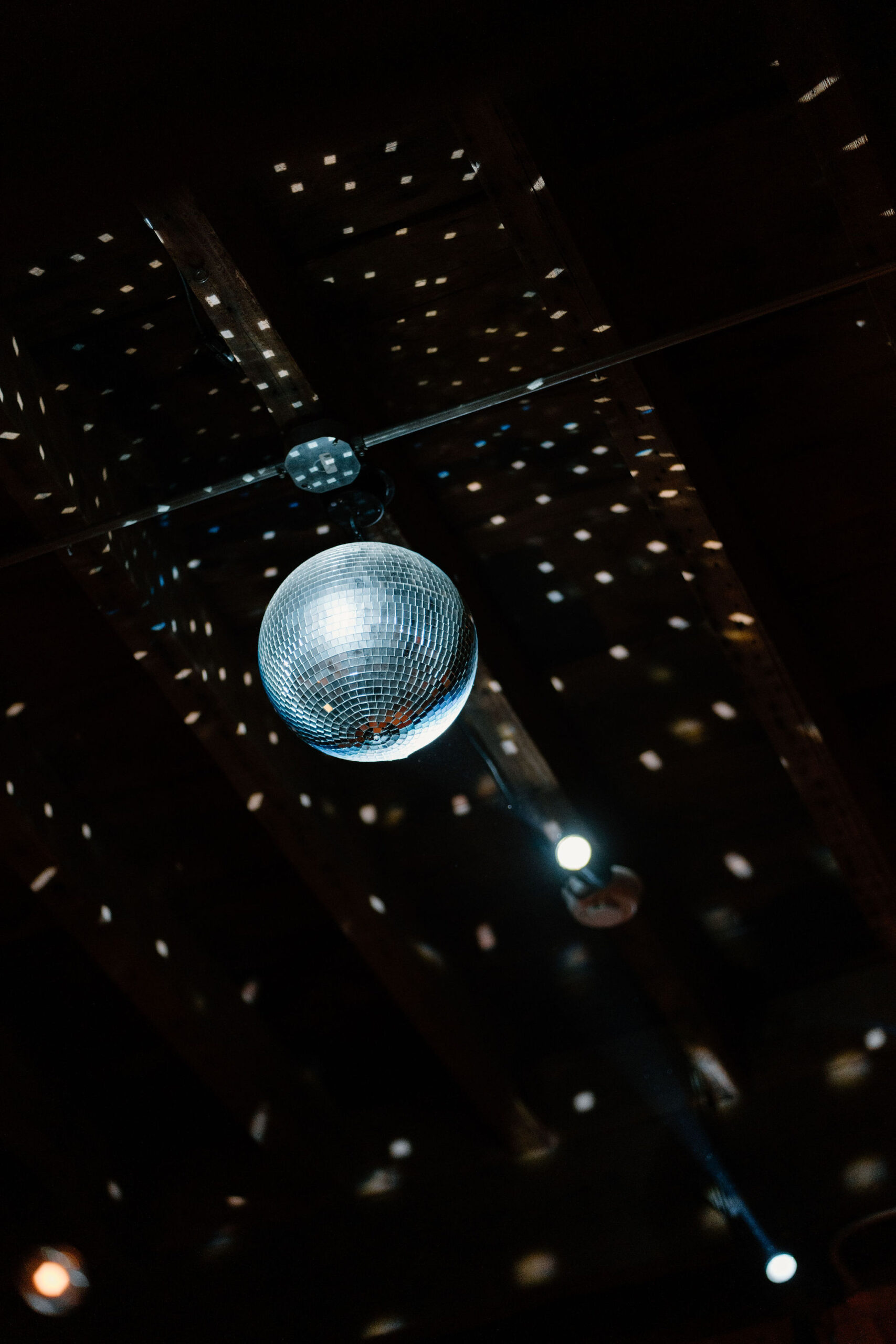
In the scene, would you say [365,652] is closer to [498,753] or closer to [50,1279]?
[498,753]

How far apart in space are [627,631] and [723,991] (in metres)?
1.39

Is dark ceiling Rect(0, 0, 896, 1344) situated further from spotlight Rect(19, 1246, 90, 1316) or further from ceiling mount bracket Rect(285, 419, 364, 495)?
ceiling mount bracket Rect(285, 419, 364, 495)

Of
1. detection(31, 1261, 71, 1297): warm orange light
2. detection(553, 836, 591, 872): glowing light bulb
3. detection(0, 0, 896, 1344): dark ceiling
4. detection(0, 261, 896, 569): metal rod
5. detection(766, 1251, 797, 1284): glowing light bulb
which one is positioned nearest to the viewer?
detection(0, 261, 896, 569): metal rod

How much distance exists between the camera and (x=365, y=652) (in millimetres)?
1471

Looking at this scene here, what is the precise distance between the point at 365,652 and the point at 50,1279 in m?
2.82

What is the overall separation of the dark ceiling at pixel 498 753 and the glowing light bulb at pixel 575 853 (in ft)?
0.46

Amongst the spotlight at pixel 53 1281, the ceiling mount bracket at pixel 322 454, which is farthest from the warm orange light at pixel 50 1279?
the ceiling mount bracket at pixel 322 454

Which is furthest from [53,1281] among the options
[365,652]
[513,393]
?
[513,393]

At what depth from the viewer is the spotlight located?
3.11 meters

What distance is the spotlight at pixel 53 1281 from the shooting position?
10.2 ft

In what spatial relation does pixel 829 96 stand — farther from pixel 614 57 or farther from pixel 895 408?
pixel 895 408

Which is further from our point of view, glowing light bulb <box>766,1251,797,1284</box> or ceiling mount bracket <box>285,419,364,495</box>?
glowing light bulb <box>766,1251,797,1284</box>

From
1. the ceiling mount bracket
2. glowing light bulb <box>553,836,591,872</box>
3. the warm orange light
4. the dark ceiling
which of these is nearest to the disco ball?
the ceiling mount bracket

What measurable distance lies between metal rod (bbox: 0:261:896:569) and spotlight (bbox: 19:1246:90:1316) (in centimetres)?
251
